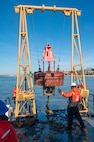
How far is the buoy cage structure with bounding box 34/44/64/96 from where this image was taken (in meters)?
12.4

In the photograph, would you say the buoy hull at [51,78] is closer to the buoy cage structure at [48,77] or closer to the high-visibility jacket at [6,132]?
the buoy cage structure at [48,77]

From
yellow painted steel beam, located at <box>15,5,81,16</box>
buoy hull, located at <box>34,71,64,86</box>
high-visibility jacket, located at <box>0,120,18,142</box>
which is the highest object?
yellow painted steel beam, located at <box>15,5,81,16</box>

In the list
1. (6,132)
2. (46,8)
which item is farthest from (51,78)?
(6,132)

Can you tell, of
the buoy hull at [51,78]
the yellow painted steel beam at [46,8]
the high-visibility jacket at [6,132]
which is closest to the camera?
the high-visibility jacket at [6,132]


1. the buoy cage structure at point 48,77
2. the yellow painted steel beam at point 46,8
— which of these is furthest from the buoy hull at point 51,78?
the yellow painted steel beam at point 46,8

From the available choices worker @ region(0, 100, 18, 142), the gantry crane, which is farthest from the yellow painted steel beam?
worker @ region(0, 100, 18, 142)

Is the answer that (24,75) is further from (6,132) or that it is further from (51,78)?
(6,132)

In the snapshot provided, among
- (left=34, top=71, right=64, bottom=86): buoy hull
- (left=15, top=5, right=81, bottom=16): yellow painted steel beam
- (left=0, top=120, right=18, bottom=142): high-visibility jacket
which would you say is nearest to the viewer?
(left=0, top=120, right=18, bottom=142): high-visibility jacket

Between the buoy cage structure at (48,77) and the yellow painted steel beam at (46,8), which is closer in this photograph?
the buoy cage structure at (48,77)

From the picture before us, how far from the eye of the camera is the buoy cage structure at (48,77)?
12.4 metres

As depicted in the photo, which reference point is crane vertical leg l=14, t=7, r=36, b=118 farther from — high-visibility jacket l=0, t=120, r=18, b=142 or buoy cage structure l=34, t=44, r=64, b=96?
high-visibility jacket l=0, t=120, r=18, b=142

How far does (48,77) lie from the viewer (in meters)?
12.4

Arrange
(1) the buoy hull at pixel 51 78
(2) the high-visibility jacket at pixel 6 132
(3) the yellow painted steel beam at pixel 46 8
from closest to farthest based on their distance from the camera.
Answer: (2) the high-visibility jacket at pixel 6 132
(1) the buoy hull at pixel 51 78
(3) the yellow painted steel beam at pixel 46 8

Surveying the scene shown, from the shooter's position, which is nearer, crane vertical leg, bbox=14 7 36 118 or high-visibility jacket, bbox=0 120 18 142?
high-visibility jacket, bbox=0 120 18 142
